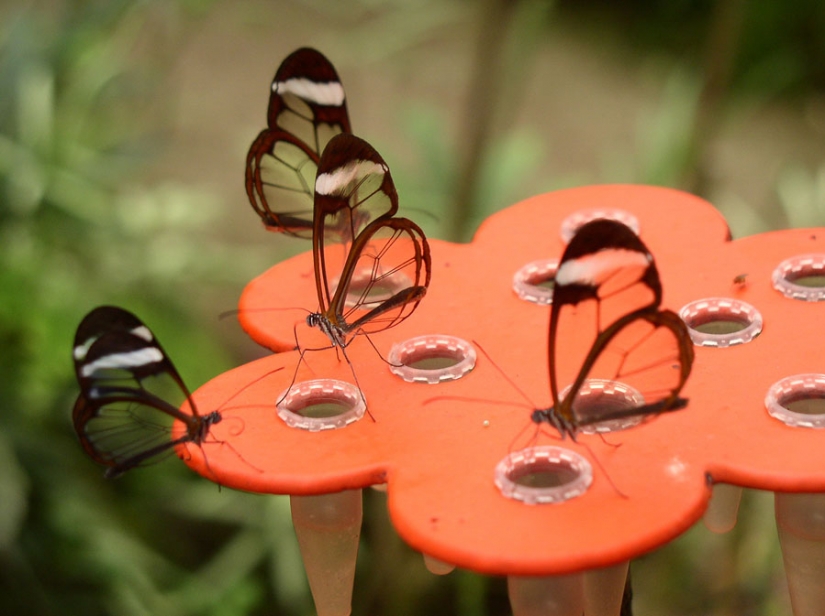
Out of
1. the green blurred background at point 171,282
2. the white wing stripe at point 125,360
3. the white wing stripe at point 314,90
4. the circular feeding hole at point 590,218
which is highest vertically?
the white wing stripe at point 314,90

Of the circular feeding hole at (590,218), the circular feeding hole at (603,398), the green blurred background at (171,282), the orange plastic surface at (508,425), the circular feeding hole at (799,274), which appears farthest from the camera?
the green blurred background at (171,282)

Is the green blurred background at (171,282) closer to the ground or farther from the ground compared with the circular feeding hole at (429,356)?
closer to the ground

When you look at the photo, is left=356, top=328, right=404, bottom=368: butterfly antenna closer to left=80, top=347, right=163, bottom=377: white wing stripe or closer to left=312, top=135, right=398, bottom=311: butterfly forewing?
left=312, top=135, right=398, bottom=311: butterfly forewing

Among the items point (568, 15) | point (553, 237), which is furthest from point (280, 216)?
point (568, 15)

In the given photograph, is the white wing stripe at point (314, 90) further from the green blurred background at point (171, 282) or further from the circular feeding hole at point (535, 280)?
the green blurred background at point (171, 282)

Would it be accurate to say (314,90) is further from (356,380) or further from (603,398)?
(603,398)

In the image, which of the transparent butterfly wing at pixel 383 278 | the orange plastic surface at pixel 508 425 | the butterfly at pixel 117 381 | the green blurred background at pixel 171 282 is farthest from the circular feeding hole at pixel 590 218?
the green blurred background at pixel 171 282
